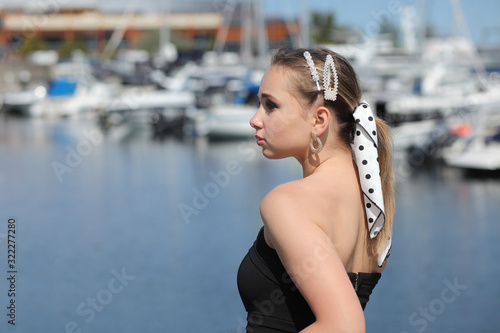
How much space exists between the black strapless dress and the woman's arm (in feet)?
0.36

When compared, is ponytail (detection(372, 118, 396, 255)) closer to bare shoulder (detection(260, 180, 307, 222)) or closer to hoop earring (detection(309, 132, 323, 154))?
hoop earring (detection(309, 132, 323, 154))

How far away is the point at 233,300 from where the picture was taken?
9367mm

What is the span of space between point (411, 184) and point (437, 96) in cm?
712

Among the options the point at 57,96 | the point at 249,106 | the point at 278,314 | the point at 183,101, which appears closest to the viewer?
the point at 278,314

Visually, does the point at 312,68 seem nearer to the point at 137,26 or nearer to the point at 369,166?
the point at 369,166

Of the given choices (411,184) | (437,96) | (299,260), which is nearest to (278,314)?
(299,260)

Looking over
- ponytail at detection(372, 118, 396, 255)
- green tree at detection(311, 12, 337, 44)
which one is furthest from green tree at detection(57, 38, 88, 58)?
ponytail at detection(372, 118, 396, 255)

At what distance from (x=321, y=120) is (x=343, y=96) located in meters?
0.07

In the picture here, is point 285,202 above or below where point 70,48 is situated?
below

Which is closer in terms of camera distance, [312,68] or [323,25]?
[312,68]

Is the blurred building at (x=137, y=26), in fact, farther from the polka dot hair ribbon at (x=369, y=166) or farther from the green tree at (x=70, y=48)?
the polka dot hair ribbon at (x=369, y=166)

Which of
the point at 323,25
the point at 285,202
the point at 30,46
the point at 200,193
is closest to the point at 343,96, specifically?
the point at 285,202

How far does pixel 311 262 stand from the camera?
1.46 metres

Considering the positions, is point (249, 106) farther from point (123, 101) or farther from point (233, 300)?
point (233, 300)
